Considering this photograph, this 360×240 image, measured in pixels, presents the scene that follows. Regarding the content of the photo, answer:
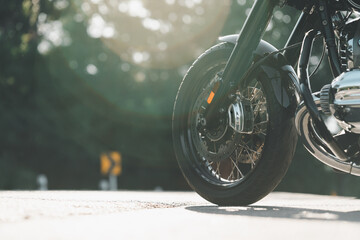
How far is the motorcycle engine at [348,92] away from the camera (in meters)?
3.41

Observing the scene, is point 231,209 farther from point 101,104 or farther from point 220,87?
point 101,104

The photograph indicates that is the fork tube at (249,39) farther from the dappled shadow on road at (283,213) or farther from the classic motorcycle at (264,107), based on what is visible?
the dappled shadow on road at (283,213)

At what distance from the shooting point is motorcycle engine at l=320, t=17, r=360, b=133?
3412 mm

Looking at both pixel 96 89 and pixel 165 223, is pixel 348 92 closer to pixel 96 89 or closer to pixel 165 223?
pixel 165 223

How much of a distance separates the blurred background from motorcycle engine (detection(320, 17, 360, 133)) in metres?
21.8

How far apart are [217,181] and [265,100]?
677 millimetres

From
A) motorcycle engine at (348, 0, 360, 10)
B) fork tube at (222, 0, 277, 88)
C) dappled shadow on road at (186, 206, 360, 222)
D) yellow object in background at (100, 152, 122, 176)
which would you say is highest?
motorcycle engine at (348, 0, 360, 10)

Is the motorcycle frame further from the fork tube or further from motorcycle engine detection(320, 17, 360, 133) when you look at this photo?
motorcycle engine detection(320, 17, 360, 133)

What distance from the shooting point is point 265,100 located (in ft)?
13.3

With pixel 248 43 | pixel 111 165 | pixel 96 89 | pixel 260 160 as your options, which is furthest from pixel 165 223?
pixel 96 89

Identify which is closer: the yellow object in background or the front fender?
the front fender

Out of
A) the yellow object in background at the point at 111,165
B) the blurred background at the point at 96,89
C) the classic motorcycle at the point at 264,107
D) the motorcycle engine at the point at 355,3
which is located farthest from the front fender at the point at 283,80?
the blurred background at the point at 96,89

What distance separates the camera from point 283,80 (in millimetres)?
3869

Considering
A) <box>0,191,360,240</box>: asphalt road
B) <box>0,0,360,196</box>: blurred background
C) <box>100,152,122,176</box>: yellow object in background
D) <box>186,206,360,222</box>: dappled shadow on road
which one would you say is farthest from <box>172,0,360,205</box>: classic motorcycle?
<box>0,0,360,196</box>: blurred background
